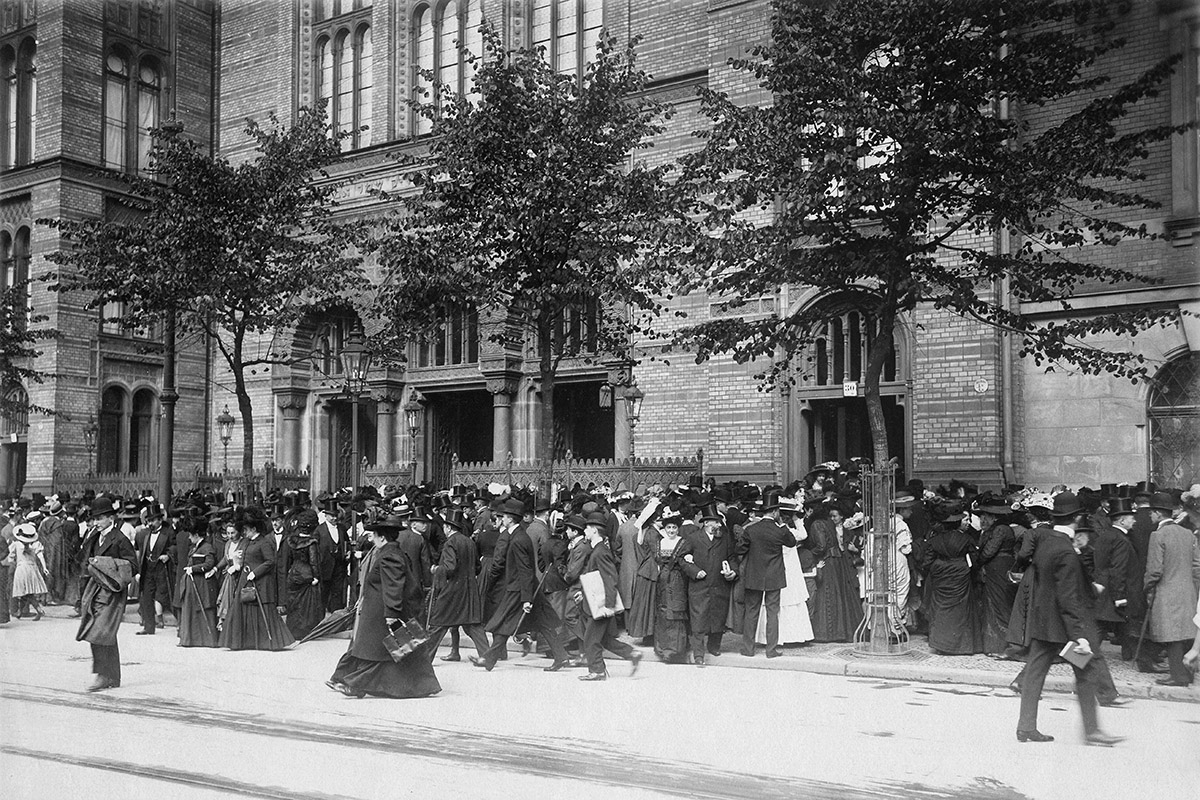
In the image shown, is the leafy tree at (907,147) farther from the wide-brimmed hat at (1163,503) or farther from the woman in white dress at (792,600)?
the wide-brimmed hat at (1163,503)

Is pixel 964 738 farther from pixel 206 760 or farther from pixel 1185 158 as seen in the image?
pixel 1185 158

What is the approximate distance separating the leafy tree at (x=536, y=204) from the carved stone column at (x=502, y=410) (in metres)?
10.2

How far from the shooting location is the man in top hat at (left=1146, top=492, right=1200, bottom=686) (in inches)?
426

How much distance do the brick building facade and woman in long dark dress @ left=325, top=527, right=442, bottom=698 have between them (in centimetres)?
736

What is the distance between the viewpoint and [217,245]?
19.1 meters

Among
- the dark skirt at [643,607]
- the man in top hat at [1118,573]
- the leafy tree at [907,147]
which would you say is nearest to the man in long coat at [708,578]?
the dark skirt at [643,607]

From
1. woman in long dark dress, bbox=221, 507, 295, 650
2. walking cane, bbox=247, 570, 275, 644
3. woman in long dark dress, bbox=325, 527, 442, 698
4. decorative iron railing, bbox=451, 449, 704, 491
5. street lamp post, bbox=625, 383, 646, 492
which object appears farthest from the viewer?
street lamp post, bbox=625, 383, 646, 492

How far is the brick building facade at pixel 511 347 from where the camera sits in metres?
18.3

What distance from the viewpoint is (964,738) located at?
338 inches

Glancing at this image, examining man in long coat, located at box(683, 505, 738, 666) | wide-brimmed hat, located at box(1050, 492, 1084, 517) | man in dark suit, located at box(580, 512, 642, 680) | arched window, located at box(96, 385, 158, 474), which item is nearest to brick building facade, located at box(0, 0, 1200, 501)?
arched window, located at box(96, 385, 158, 474)

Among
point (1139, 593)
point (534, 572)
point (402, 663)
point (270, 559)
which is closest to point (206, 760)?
point (402, 663)

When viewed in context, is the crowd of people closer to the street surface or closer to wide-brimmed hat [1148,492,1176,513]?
wide-brimmed hat [1148,492,1176,513]

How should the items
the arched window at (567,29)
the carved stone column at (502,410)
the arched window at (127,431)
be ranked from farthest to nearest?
the arched window at (127,431)
the carved stone column at (502,410)
the arched window at (567,29)

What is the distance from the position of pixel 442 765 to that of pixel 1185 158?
1625cm
